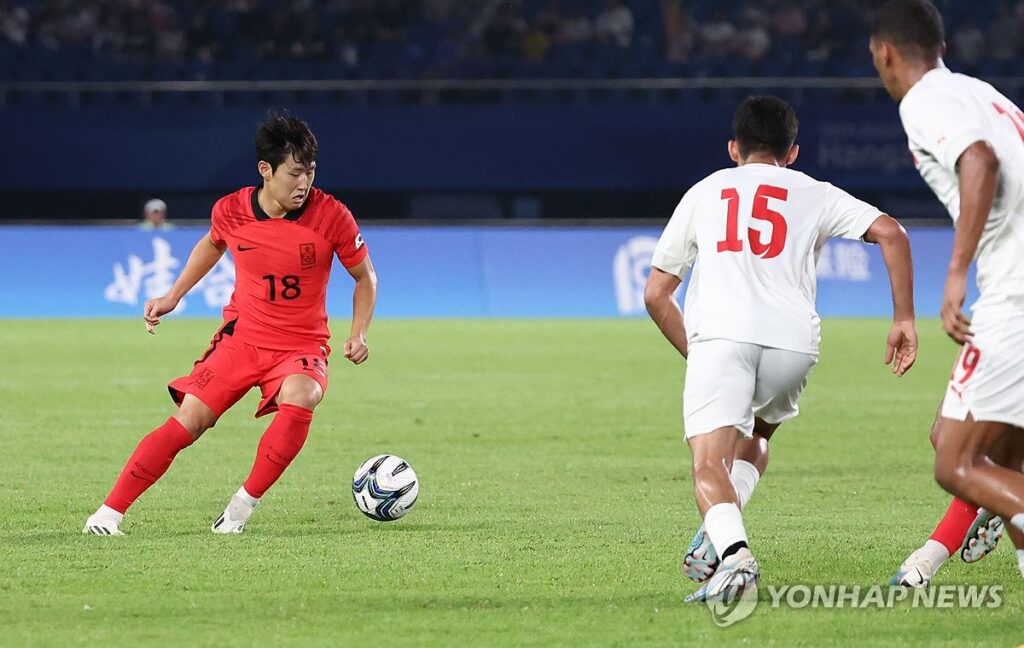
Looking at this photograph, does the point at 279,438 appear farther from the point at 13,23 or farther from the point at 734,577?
the point at 13,23

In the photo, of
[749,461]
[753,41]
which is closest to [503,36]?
[753,41]

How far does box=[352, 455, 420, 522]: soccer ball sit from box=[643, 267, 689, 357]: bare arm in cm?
204

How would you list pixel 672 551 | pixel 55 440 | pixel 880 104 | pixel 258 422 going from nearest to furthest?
1. pixel 672 551
2. pixel 55 440
3. pixel 258 422
4. pixel 880 104

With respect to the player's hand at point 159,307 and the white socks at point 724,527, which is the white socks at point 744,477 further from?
the player's hand at point 159,307

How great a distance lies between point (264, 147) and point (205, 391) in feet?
3.74

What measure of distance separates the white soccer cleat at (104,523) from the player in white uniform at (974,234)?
3.76 m

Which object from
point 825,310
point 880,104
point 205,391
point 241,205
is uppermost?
point 241,205

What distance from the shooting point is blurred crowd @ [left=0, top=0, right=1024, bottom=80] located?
2733 cm

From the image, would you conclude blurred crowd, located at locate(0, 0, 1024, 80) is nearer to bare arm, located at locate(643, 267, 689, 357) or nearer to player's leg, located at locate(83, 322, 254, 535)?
player's leg, located at locate(83, 322, 254, 535)

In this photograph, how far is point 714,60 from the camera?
27422 millimetres

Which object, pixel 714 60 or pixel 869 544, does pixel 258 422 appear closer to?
pixel 869 544

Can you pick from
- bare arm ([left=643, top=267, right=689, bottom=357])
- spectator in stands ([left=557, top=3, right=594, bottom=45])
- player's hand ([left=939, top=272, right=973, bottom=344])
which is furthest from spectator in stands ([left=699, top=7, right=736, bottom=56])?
player's hand ([left=939, top=272, right=973, bottom=344])

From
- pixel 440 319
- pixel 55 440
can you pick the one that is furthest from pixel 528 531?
pixel 440 319

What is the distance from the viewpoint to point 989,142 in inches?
193
